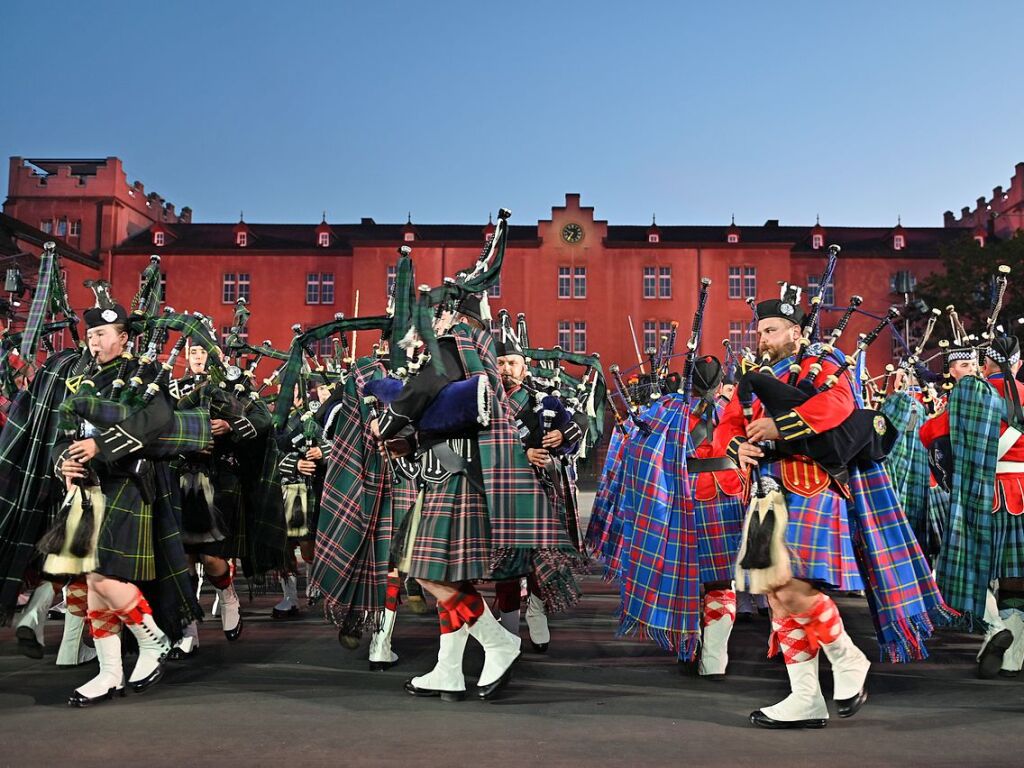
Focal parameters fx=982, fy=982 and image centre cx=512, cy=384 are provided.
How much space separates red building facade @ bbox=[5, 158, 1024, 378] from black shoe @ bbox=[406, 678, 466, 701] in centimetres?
3261

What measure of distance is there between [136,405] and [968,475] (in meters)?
4.74

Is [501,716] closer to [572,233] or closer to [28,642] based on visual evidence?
[28,642]

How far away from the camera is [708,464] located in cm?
562

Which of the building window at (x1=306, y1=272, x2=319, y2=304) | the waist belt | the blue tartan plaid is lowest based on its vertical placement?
the blue tartan plaid

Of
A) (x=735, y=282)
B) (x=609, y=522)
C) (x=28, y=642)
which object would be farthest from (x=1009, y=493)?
(x=735, y=282)

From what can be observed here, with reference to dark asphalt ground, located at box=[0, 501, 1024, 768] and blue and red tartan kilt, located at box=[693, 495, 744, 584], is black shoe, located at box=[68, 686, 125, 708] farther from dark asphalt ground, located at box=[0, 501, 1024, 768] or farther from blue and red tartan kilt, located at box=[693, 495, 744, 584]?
blue and red tartan kilt, located at box=[693, 495, 744, 584]

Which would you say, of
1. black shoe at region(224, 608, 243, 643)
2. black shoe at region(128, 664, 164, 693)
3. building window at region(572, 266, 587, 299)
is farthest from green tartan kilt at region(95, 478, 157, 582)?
building window at region(572, 266, 587, 299)

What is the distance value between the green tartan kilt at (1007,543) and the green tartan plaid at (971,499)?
0.03 metres

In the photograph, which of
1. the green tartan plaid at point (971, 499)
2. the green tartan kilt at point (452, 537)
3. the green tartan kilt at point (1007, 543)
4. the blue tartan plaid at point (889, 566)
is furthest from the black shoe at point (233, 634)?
the green tartan kilt at point (1007, 543)

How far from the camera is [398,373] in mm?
5148

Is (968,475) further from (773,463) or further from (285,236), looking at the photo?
(285,236)

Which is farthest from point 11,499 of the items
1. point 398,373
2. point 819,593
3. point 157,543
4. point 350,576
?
point 819,593

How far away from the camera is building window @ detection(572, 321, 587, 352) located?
126 feet

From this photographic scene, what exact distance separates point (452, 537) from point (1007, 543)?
128 inches
